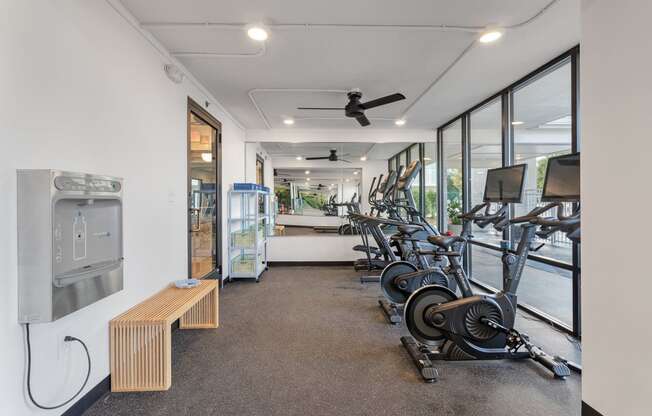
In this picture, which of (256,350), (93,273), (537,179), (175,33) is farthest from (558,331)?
(175,33)

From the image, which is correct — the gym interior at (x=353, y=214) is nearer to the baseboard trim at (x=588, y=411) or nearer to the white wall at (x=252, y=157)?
the baseboard trim at (x=588, y=411)

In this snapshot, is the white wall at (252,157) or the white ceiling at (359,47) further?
the white wall at (252,157)

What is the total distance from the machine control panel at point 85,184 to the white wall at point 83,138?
6.7 inches

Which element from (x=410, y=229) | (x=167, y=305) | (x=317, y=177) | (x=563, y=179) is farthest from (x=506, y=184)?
(x=317, y=177)

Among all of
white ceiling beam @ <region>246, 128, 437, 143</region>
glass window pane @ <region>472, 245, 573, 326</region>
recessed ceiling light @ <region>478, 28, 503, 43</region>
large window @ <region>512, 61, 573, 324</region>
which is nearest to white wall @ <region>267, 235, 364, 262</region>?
white ceiling beam @ <region>246, 128, 437, 143</region>

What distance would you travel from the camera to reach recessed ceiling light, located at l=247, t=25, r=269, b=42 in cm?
250

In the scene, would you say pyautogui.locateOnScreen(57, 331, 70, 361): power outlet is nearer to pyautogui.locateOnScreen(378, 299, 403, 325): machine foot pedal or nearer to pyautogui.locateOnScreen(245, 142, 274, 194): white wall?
pyautogui.locateOnScreen(378, 299, 403, 325): machine foot pedal

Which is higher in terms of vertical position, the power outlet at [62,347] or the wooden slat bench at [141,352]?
the power outlet at [62,347]

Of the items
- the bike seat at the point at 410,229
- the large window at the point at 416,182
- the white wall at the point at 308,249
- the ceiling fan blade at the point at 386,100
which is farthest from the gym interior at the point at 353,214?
the large window at the point at 416,182

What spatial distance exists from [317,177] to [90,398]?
247 inches

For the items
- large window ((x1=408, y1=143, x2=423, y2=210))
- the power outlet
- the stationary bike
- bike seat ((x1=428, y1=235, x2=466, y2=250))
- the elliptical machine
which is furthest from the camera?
large window ((x1=408, y1=143, x2=423, y2=210))

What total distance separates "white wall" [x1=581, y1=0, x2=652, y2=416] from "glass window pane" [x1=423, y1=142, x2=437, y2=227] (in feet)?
15.1

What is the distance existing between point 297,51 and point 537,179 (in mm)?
3100

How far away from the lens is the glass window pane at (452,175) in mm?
5250
